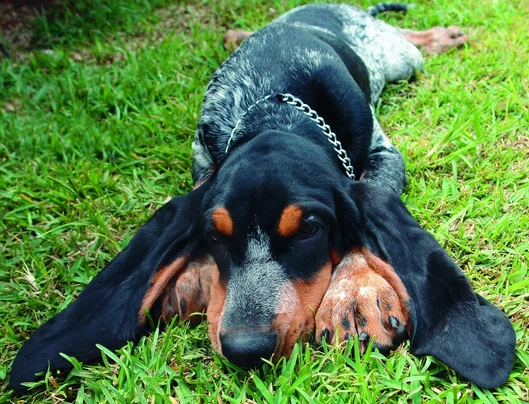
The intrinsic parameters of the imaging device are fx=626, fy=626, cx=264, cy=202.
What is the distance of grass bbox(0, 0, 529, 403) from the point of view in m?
3.10

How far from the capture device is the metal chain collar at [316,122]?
418 cm

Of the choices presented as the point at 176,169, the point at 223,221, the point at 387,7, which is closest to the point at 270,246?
the point at 223,221

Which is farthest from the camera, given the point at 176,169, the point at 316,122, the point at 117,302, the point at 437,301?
the point at 176,169

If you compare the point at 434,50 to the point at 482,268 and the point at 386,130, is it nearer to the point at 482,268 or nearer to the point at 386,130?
the point at 386,130

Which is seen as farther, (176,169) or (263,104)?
(176,169)

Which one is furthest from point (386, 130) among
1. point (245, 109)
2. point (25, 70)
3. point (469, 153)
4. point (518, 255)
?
point (25, 70)

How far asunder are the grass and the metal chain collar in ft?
1.77

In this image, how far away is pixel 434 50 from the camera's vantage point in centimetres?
665

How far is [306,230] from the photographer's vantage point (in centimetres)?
336

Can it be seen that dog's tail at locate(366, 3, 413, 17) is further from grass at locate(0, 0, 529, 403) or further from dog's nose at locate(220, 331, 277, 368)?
dog's nose at locate(220, 331, 277, 368)

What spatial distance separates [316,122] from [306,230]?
1.10m

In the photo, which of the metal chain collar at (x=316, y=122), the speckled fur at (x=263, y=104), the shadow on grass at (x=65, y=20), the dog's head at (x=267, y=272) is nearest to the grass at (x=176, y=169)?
the shadow on grass at (x=65, y=20)

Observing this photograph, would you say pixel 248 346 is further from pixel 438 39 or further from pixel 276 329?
pixel 438 39

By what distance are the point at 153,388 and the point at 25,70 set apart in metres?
4.91
